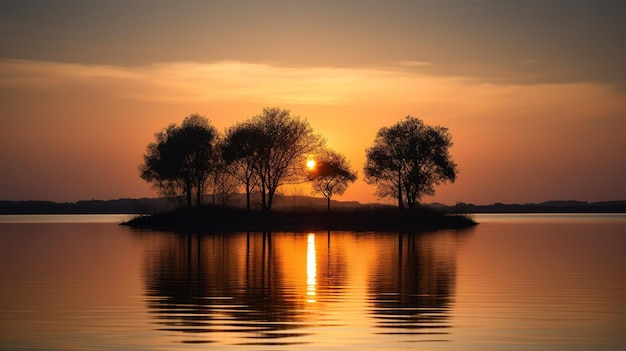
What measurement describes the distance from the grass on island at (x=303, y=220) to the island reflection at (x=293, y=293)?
43.7 metres

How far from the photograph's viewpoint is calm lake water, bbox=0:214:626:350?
67.4ft

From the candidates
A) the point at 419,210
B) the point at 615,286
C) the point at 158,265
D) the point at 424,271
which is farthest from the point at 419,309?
the point at 419,210

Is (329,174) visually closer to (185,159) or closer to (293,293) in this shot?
(185,159)

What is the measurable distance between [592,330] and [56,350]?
13.8 metres

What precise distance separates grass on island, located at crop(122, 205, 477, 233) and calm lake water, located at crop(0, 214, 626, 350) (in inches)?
1837

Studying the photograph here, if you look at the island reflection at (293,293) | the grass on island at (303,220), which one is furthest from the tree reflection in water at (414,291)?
the grass on island at (303,220)

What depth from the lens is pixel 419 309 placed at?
85.9 feet

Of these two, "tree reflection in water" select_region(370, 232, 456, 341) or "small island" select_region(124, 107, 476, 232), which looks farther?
"small island" select_region(124, 107, 476, 232)

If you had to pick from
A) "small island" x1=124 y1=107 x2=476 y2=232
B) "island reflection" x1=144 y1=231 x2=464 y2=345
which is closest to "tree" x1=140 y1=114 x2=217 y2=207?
"small island" x1=124 y1=107 x2=476 y2=232

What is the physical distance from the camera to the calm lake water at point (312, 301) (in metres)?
20.5

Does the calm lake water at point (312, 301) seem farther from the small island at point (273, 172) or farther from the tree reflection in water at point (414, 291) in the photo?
the small island at point (273, 172)

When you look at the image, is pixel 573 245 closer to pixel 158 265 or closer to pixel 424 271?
pixel 424 271

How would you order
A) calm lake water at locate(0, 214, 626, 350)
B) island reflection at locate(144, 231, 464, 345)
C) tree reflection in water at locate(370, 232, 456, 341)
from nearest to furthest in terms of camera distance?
calm lake water at locate(0, 214, 626, 350) < island reflection at locate(144, 231, 464, 345) < tree reflection in water at locate(370, 232, 456, 341)

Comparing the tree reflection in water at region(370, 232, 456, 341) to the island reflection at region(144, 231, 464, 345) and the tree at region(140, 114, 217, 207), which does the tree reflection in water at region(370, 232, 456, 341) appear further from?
the tree at region(140, 114, 217, 207)
